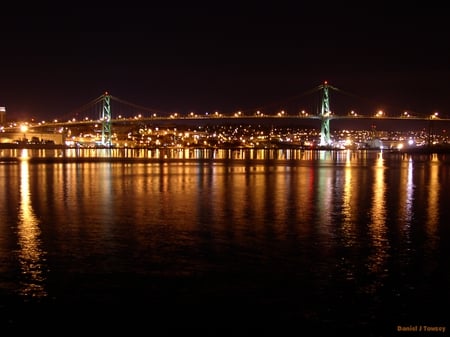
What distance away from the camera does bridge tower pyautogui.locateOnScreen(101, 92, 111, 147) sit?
74.2 m

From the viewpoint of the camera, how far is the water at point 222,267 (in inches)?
203

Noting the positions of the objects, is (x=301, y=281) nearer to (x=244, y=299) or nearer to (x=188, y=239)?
(x=244, y=299)

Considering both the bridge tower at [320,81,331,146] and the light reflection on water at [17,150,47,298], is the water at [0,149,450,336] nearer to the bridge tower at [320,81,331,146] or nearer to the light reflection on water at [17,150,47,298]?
the light reflection on water at [17,150,47,298]

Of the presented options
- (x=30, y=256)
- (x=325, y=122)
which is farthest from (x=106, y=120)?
(x=30, y=256)

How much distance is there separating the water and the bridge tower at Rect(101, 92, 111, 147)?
6203cm

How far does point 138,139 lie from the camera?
103 metres

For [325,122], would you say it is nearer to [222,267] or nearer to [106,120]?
[106,120]

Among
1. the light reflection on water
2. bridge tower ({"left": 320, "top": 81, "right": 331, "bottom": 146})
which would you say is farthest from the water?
bridge tower ({"left": 320, "top": 81, "right": 331, "bottom": 146})

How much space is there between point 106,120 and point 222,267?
69582mm

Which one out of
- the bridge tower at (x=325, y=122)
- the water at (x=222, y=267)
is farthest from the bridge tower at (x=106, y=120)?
the water at (x=222, y=267)

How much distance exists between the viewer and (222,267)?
22.6 feet

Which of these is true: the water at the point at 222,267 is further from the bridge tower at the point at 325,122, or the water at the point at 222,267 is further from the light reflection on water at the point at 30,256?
the bridge tower at the point at 325,122

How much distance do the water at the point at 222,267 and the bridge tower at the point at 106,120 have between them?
62.0 metres

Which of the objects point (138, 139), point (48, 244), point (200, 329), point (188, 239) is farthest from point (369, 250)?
point (138, 139)
